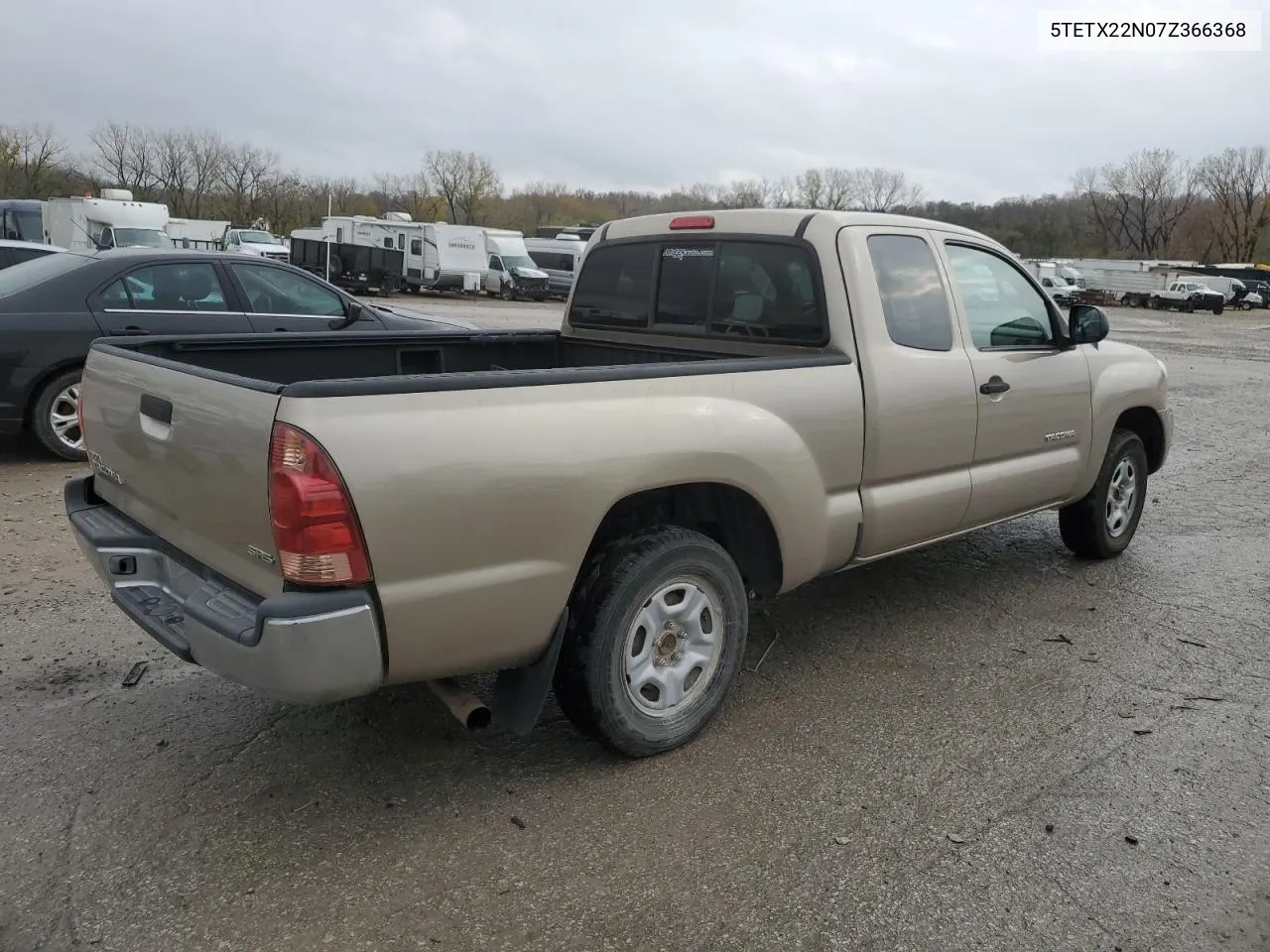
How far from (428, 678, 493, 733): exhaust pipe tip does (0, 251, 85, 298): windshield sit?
576cm

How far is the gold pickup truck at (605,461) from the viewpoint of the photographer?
8.46 ft

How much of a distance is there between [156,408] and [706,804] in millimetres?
2158

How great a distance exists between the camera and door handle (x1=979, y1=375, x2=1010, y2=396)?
173 inches

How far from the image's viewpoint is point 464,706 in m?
3.04

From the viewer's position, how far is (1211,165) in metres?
90.3

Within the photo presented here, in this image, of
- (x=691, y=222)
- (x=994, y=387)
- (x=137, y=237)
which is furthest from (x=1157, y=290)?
(x=691, y=222)

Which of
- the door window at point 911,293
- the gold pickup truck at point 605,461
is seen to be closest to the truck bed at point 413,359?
the gold pickup truck at point 605,461

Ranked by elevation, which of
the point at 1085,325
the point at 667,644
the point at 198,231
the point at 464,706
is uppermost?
the point at 198,231

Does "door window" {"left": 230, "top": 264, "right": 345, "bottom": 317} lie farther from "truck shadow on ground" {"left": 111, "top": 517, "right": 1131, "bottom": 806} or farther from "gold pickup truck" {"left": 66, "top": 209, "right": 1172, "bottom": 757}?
"truck shadow on ground" {"left": 111, "top": 517, "right": 1131, "bottom": 806}

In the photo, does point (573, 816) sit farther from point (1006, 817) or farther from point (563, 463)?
point (1006, 817)

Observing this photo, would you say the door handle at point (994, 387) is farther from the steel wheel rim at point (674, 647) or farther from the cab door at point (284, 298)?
the cab door at point (284, 298)

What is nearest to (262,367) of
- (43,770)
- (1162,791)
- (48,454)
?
(43,770)

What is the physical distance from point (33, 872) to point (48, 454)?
5884 mm

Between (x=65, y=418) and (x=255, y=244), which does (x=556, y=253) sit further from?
(x=65, y=418)
